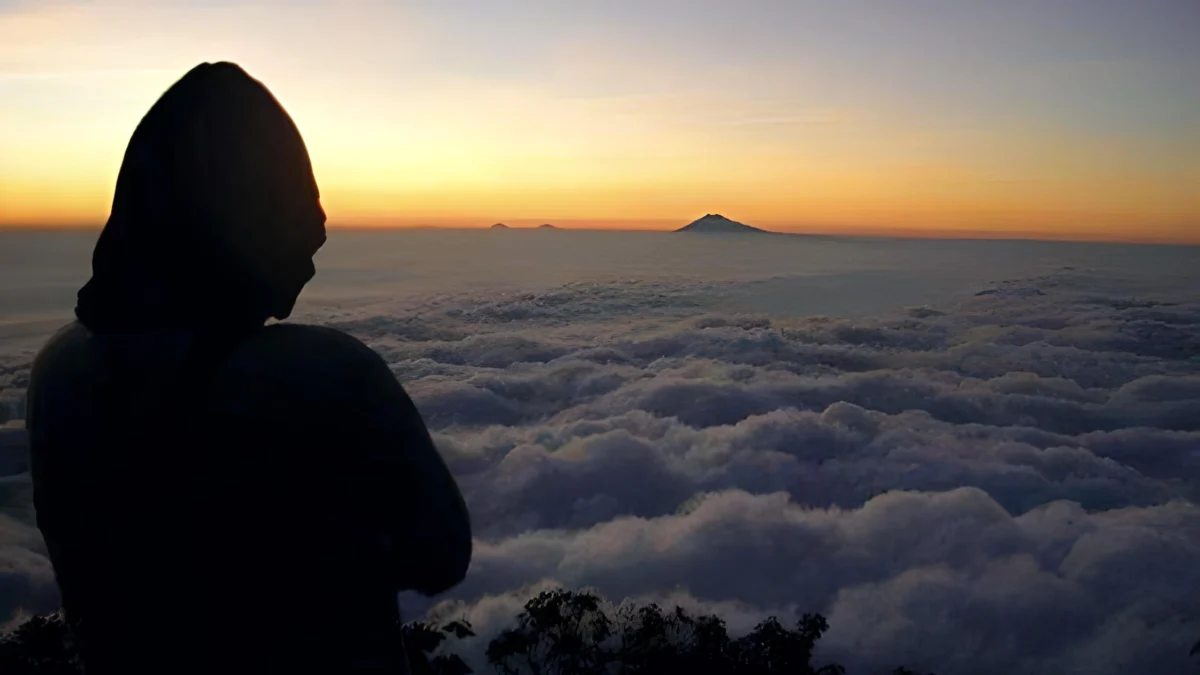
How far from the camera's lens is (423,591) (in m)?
1.18

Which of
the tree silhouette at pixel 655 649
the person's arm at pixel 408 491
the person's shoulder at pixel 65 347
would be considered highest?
the person's shoulder at pixel 65 347

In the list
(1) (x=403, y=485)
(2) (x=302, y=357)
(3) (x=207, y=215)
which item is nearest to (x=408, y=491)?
(1) (x=403, y=485)

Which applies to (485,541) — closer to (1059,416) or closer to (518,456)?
(518,456)

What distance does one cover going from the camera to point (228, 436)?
3.52ft

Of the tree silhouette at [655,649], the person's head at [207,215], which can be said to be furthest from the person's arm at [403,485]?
the tree silhouette at [655,649]

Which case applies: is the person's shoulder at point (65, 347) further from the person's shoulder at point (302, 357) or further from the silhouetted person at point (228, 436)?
the person's shoulder at point (302, 357)

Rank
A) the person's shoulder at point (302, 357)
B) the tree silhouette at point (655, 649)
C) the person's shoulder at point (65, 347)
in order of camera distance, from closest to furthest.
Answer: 1. the person's shoulder at point (302, 357)
2. the person's shoulder at point (65, 347)
3. the tree silhouette at point (655, 649)

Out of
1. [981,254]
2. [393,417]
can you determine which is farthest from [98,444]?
[981,254]

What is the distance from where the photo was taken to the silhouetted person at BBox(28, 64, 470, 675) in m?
1.08

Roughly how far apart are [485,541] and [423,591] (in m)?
34.0

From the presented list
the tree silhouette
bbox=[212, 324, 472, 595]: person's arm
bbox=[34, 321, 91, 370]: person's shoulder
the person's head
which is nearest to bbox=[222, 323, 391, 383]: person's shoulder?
bbox=[212, 324, 472, 595]: person's arm

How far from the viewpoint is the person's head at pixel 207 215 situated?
1.14m

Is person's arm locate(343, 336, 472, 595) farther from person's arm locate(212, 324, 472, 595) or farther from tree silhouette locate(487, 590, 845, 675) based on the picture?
tree silhouette locate(487, 590, 845, 675)

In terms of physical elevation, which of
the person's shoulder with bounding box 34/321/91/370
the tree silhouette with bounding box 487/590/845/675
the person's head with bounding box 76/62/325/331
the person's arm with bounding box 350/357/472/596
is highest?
the person's head with bounding box 76/62/325/331
